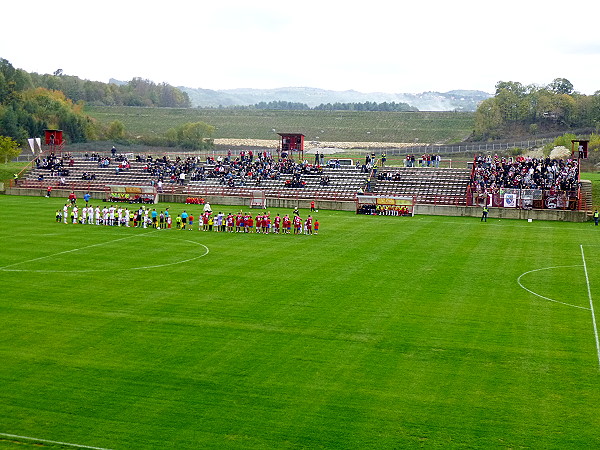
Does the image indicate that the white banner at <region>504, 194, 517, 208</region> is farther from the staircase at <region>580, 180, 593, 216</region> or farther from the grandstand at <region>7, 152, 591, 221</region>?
the staircase at <region>580, 180, 593, 216</region>

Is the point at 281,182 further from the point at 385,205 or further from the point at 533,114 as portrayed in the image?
the point at 533,114

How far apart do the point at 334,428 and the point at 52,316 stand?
1128 centimetres

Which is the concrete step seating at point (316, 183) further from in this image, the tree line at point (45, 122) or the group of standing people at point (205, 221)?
the tree line at point (45, 122)

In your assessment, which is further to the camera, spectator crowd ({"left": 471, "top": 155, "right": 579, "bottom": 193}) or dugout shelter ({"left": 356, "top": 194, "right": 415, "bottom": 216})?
spectator crowd ({"left": 471, "top": 155, "right": 579, "bottom": 193})

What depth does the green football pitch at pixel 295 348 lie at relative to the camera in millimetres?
14016

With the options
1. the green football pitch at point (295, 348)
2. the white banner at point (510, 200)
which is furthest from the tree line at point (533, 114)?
the green football pitch at point (295, 348)

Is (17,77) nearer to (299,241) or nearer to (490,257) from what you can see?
(299,241)

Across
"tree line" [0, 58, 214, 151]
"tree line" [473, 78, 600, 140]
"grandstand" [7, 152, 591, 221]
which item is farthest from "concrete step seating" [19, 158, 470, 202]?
"tree line" [473, 78, 600, 140]

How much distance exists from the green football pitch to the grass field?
11677 cm

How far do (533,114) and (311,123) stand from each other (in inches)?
2103

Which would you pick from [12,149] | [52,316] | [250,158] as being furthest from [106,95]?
[52,316]

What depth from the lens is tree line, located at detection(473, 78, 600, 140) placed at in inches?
5044

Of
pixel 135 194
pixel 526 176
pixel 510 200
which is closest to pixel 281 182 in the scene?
pixel 135 194

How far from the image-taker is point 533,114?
13175cm
